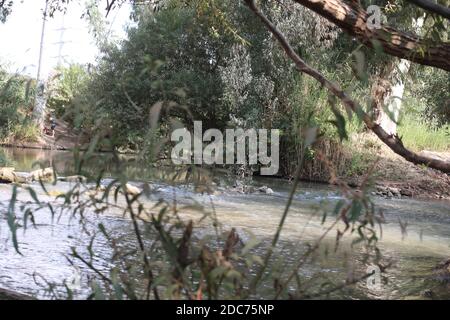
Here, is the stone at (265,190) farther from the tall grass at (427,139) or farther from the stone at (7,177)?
the tall grass at (427,139)

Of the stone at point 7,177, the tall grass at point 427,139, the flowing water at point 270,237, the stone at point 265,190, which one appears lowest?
the flowing water at point 270,237

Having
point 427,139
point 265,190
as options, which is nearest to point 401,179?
point 427,139

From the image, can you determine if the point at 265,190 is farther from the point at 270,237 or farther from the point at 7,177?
the point at 270,237

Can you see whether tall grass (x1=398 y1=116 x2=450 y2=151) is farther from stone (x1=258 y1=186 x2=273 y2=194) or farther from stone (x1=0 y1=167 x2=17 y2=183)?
stone (x1=0 y1=167 x2=17 y2=183)

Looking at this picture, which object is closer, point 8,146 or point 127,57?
point 127,57

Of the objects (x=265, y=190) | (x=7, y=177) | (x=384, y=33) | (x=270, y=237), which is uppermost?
(x=384, y=33)

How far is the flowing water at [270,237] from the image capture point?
2699 mm

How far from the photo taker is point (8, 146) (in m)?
24.1

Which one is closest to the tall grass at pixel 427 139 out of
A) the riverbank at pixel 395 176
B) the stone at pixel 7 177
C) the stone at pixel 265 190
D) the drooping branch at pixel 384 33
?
the riverbank at pixel 395 176

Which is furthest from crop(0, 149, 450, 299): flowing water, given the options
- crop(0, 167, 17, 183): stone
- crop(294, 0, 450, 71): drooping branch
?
crop(294, 0, 450, 71): drooping branch

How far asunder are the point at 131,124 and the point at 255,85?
4.46 metres

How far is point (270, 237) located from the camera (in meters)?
7.84
